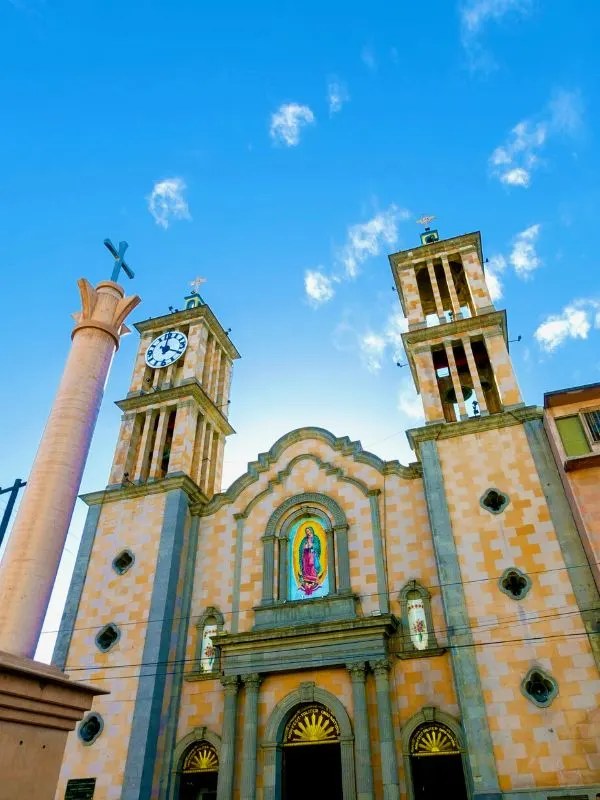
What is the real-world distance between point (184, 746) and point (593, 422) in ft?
55.6

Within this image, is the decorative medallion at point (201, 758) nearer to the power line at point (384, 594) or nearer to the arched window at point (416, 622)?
the power line at point (384, 594)

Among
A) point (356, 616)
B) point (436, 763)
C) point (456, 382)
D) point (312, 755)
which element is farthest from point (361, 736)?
point (456, 382)

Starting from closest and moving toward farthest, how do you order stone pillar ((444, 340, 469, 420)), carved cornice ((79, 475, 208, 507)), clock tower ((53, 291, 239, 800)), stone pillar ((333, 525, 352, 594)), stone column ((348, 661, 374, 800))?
stone column ((348, 661, 374, 800)), clock tower ((53, 291, 239, 800)), stone pillar ((333, 525, 352, 594)), stone pillar ((444, 340, 469, 420)), carved cornice ((79, 475, 208, 507))

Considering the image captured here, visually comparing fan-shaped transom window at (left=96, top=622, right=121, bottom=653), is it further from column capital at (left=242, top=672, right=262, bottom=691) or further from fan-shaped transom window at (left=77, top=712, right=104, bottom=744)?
column capital at (left=242, top=672, right=262, bottom=691)

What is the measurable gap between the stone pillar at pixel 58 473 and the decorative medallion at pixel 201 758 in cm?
1129

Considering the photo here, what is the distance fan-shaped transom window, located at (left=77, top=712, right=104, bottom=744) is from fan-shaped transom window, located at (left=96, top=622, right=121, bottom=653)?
2171mm

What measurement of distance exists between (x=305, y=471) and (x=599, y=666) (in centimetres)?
1217

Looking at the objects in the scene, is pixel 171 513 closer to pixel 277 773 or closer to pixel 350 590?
pixel 350 590

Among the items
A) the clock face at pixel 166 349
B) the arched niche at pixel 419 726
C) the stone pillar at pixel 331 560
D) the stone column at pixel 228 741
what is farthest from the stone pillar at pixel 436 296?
the stone column at pixel 228 741

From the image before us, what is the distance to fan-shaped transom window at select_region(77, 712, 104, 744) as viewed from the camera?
796 inches

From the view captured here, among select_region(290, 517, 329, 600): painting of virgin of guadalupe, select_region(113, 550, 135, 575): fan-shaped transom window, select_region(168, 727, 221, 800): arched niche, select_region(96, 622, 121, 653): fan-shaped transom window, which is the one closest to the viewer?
select_region(168, 727, 221, 800): arched niche

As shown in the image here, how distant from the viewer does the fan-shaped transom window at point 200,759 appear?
780 inches

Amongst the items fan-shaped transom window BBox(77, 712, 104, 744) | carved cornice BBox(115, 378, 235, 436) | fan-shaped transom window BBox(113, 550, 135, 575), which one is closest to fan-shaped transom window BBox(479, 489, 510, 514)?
fan-shaped transom window BBox(113, 550, 135, 575)

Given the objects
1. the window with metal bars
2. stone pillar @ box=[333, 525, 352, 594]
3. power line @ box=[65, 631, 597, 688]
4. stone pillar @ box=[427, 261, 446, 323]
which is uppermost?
stone pillar @ box=[427, 261, 446, 323]
